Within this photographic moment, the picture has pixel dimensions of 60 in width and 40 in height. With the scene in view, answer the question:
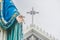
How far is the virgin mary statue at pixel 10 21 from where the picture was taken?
322cm

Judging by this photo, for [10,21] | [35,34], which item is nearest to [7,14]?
[10,21]

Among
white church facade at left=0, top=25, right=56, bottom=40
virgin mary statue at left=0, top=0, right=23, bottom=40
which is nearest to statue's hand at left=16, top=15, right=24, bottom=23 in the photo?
virgin mary statue at left=0, top=0, right=23, bottom=40

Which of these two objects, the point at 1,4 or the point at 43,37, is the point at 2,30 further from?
the point at 43,37

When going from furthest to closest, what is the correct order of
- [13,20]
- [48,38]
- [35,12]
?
[48,38] < [35,12] < [13,20]

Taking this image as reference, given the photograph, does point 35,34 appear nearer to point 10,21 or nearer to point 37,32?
point 37,32

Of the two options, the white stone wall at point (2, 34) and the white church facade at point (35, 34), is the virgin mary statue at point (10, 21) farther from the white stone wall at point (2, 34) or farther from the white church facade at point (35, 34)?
the white church facade at point (35, 34)

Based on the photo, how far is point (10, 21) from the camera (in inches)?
128

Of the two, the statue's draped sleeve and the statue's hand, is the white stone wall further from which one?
the statue's hand

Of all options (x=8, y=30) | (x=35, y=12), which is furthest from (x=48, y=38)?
(x=8, y=30)

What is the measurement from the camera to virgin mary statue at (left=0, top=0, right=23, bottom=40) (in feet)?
10.6

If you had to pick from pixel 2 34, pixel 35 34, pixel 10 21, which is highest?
pixel 10 21

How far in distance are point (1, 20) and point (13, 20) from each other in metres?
0.15

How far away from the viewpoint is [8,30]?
333 cm

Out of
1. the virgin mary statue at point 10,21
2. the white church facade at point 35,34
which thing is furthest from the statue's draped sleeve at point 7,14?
the white church facade at point 35,34
